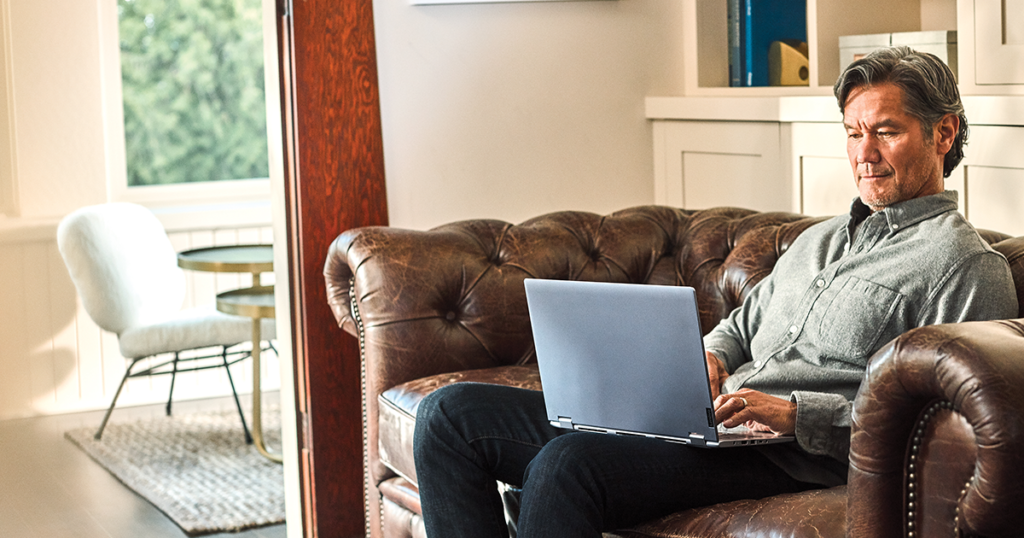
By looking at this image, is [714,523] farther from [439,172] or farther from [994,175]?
[439,172]

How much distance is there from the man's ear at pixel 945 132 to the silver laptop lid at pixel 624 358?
1.81 feet

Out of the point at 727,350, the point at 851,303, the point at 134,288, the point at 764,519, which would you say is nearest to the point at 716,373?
the point at 727,350

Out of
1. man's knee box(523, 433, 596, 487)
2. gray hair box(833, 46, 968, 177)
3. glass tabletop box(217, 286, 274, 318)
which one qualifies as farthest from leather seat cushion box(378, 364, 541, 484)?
glass tabletop box(217, 286, 274, 318)

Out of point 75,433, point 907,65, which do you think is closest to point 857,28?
point 907,65


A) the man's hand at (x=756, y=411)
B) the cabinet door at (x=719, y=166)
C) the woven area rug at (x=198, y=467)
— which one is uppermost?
the cabinet door at (x=719, y=166)

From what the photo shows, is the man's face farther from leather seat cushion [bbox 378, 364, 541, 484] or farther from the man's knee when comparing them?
leather seat cushion [bbox 378, 364, 541, 484]

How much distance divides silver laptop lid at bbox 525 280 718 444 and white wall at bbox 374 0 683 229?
3.97 feet

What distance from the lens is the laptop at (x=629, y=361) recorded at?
Answer: 150 cm

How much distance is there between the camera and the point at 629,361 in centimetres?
156

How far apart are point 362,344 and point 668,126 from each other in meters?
1.18

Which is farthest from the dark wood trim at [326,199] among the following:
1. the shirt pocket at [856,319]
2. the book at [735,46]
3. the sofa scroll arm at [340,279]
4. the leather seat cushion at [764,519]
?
the shirt pocket at [856,319]

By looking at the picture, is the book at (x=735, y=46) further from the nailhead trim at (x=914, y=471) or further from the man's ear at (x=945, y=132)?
the nailhead trim at (x=914, y=471)

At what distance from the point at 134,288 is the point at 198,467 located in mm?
741

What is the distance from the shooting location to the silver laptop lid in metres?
1.50
